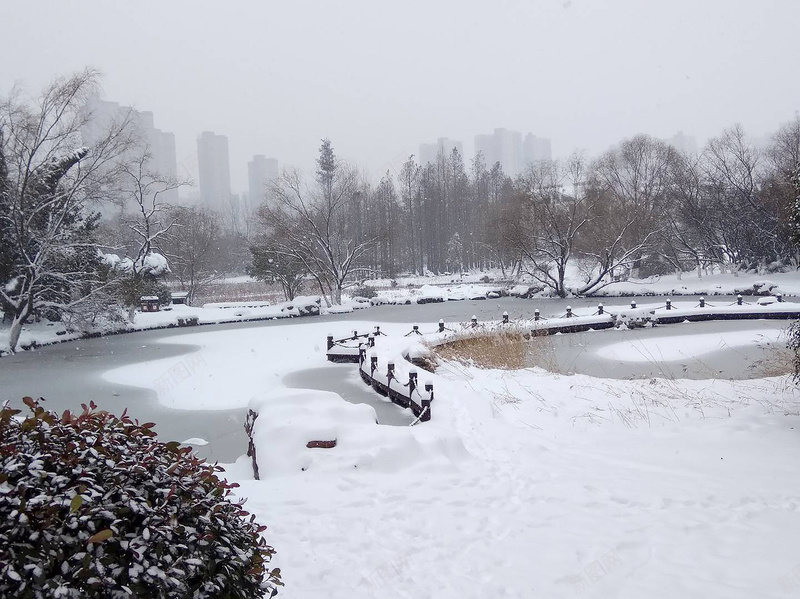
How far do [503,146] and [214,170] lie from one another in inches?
1812

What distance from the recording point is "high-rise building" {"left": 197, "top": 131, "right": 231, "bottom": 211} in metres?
81.9

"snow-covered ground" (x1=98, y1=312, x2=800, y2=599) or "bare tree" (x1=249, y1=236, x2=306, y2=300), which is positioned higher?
"bare tree" (x1=249, y1=236, x2=306, y2=300)

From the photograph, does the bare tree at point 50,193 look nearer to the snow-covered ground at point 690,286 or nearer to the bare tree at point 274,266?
the bare tree at point 274,266

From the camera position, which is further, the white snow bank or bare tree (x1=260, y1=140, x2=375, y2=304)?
bare tree (x1=260, y1=140, x2=375, y2=304)

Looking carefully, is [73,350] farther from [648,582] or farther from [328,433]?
[648,582]

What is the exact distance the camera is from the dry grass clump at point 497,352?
37.9ft

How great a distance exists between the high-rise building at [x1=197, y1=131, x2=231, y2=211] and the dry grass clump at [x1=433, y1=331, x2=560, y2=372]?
73.7 m

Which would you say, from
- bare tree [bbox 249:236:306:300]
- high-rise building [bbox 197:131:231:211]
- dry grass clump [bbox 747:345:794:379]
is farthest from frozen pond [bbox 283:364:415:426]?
high-rise building [bbox 197:131:231:211]

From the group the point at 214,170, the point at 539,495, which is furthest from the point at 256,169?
the point at 539,495

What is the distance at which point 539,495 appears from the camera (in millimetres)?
4438

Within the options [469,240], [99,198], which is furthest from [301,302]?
[469,240]

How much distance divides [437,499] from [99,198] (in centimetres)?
1995

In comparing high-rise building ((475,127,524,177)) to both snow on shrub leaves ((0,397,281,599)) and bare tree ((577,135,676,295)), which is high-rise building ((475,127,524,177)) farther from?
snow on shrub leaves ((0,397,281,599))

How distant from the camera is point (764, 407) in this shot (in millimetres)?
6352
